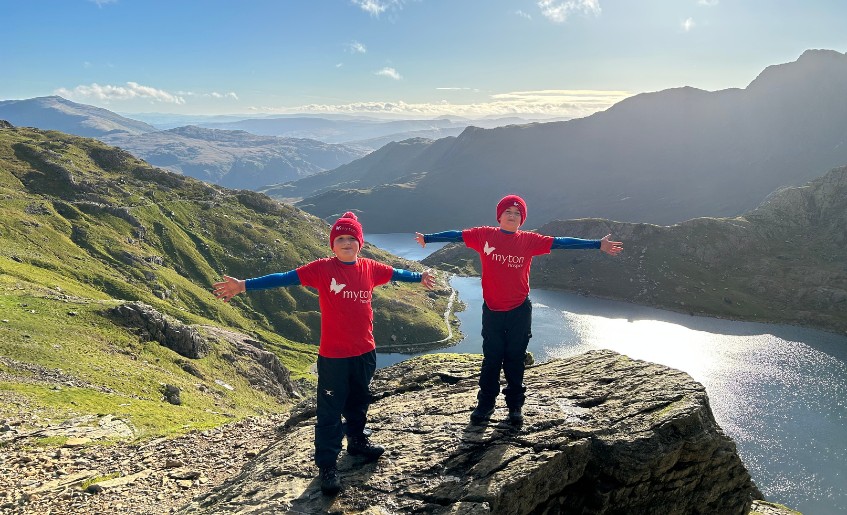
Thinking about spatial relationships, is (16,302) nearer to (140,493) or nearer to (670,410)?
(140,493)

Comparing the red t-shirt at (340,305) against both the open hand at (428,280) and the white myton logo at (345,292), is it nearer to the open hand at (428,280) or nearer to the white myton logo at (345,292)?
the white myton logo at (345,292)

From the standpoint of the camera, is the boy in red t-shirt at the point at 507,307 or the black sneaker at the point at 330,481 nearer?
the black sneaker at the point at 330,481

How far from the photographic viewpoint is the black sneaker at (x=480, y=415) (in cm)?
1334

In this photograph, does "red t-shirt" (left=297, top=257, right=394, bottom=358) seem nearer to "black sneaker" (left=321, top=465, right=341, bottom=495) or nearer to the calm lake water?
"black sneaker" (left=321, top=465, right=341, bottom=495)

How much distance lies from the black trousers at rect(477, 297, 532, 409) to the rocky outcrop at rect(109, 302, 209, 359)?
49.1 m

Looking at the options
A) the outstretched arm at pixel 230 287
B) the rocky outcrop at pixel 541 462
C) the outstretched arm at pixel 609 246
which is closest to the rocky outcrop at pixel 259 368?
the rocky outcrop at pixel 541 462

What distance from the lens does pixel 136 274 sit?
364ft

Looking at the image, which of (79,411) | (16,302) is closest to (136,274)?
(16,302)

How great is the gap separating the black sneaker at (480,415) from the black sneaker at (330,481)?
435 centimetres

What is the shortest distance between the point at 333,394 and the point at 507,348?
17.0ft

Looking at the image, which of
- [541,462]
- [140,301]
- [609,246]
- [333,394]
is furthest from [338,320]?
[140,301]

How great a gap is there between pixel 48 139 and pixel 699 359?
241 m

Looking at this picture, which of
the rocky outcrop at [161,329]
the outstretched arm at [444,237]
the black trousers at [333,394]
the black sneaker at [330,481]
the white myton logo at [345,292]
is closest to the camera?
the black sneaker at [330,481]

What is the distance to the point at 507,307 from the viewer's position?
1330cm
